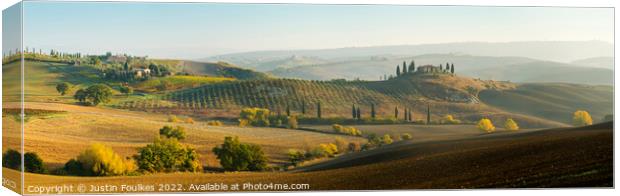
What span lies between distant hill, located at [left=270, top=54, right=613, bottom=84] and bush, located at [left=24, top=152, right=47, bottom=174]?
752cm

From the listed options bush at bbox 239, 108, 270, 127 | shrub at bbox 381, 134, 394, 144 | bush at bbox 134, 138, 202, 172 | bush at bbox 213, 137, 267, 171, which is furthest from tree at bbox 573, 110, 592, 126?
bush at bbox 134, 138, 202, 172

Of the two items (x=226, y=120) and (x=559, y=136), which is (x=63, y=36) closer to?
(x=226, y=120)

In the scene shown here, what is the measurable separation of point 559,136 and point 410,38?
529 cm

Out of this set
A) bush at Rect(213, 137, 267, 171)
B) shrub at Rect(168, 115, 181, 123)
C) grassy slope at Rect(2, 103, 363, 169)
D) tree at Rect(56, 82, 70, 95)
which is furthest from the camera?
shrub at Rect(168, 115, 181, 123)

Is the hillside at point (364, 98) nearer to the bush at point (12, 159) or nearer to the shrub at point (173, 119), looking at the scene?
the shrub at point (173, 119)

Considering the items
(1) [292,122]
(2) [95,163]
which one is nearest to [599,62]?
(1) [292,122]

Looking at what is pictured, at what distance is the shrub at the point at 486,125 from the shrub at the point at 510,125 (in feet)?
1.43

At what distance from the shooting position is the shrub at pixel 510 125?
28.5 meters

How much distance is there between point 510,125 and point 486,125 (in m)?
0.73

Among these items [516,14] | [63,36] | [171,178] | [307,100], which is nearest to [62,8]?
[63,36]

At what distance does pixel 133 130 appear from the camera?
86.0 ft

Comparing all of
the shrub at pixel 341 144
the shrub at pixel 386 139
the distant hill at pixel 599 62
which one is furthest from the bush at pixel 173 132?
the distant hill at pixel 599 62

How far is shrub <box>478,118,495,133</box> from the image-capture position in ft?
93.4

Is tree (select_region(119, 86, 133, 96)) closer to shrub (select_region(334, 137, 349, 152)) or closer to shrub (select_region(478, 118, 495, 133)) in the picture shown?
shrub (select_region(334, 137, 349, 152))
